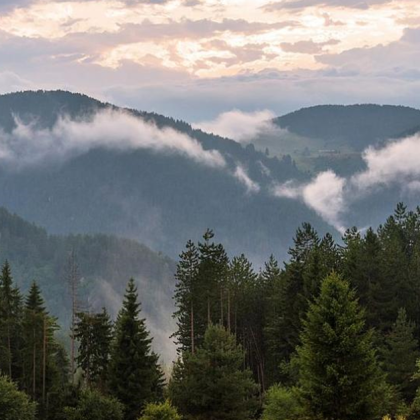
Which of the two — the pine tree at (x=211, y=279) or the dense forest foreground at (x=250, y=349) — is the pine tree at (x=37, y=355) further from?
the pine tree at (x=211, y=279)

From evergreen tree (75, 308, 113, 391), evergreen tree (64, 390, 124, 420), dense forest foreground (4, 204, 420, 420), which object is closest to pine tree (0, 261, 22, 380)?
dense forest foreground (4, 204, 420, 420)

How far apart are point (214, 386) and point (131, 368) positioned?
1205 centimetres

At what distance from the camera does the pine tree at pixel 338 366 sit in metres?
40.2

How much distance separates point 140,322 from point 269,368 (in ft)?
68.5

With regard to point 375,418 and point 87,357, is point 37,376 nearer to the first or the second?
point 87,357

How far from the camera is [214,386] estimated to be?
172 feet

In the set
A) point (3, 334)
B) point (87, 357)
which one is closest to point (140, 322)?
point (87, 357)

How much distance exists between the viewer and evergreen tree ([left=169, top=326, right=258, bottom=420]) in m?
52.6

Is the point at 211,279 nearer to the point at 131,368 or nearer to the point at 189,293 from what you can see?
the point at 189,293

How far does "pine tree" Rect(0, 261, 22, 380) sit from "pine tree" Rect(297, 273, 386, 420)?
4090 cm

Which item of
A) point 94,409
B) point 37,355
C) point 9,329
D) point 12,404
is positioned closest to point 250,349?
point 37,355

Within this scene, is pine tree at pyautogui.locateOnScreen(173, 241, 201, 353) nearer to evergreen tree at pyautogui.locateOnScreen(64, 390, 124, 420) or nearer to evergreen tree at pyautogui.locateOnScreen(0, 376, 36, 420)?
evergreen tree at pyautogui.locateOnScreen(64, 390, 124, 420)

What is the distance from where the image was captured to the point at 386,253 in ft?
269

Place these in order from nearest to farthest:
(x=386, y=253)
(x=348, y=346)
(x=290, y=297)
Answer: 1. (x=348, y=346)
2. (x=290, y=297)
3. (x=386, y=253)
